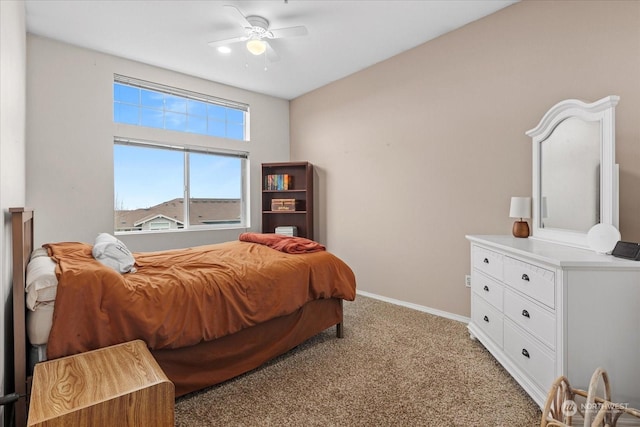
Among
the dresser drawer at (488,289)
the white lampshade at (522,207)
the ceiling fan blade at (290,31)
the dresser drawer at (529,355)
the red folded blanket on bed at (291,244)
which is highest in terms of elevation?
the ceiling fan blade at (290,31)

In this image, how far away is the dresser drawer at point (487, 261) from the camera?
2080 millimetres

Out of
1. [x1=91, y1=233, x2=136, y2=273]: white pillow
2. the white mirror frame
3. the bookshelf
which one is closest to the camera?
the white mirror frame

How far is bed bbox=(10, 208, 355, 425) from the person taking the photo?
55.2 inches

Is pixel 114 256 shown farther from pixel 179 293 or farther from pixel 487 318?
pixel 487 318

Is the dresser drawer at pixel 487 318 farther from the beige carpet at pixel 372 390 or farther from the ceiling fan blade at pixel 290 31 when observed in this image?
the ceiling fan blade at pixel 290 31

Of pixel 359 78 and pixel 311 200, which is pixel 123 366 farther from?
pixel 359 78

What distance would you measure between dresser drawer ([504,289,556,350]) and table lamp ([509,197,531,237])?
631 mm

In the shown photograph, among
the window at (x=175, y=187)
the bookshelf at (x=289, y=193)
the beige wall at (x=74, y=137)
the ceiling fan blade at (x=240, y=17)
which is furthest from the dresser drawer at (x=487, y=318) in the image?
the beige wall at (x=74, y=137)

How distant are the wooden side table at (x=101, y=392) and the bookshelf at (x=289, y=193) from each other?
318cm

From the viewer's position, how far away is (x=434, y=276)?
314 centimetres

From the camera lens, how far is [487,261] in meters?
2.24

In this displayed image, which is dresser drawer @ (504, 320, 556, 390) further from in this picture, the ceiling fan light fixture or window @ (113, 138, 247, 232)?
window @ (113, 138, 247, 232)

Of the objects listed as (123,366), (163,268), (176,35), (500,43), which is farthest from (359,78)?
(123,366)

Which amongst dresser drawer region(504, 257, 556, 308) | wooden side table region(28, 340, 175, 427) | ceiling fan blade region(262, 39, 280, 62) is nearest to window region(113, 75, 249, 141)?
ceiling fan blade region(262, 39, 280, 62)
